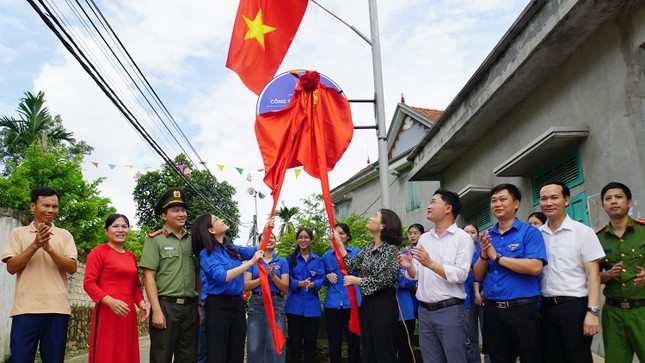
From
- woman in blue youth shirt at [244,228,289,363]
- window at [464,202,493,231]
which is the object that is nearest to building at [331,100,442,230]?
window at [464,202,493,231]

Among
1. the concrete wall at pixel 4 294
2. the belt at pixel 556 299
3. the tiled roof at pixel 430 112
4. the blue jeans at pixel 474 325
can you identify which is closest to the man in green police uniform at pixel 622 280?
the belt at pixel 556 299

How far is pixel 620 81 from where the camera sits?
5797 mm

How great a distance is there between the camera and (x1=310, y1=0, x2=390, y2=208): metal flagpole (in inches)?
277

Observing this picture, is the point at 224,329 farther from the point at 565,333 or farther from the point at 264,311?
the point at 565,333

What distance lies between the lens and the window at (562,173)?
6.86 meters

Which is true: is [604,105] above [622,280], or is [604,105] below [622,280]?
above

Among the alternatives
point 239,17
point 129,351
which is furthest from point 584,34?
point 129,351

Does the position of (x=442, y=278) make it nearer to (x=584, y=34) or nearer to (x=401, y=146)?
(x=584, y=34)

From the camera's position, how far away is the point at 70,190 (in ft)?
41.3

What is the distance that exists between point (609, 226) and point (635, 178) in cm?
177

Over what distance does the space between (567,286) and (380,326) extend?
5.05ft

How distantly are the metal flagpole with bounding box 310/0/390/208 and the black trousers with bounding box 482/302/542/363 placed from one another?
2.98m

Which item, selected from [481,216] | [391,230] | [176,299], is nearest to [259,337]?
[176,299]

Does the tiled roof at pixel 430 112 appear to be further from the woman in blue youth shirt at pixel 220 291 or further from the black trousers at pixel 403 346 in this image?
the woman in blue youth shirt at pixel 220 291
